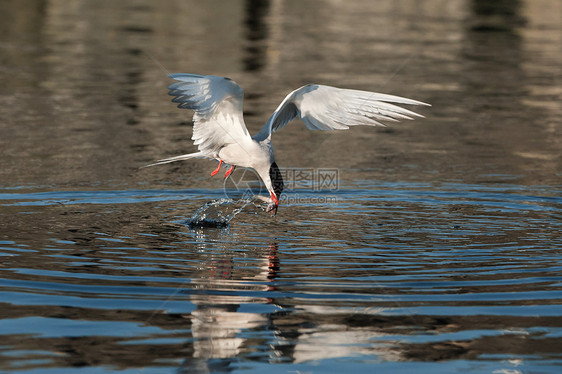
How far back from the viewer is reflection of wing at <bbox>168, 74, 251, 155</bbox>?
28.9 ft

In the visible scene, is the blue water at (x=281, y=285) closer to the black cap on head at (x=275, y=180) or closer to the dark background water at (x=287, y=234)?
the dark background water at (x=287, y=234)

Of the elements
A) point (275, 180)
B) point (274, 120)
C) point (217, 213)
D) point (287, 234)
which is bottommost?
point (287, 234)

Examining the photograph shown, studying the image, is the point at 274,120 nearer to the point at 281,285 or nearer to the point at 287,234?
the point at 287,234

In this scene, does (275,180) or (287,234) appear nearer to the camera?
(287,234)

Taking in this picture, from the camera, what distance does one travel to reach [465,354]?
6.14 metres

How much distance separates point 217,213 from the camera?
34.2 ft

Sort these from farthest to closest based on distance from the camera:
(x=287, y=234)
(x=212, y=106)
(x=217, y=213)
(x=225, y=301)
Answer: (x=217, y=213)
(x=287, y=234)
(x=212, y=106)
(x=225, y=301)

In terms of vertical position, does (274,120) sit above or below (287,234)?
above

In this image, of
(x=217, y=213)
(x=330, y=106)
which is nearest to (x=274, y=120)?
(x=330, y=106)

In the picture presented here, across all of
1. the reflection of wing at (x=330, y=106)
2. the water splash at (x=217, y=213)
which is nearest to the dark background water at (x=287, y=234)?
the water splash at (x=217, y=213)

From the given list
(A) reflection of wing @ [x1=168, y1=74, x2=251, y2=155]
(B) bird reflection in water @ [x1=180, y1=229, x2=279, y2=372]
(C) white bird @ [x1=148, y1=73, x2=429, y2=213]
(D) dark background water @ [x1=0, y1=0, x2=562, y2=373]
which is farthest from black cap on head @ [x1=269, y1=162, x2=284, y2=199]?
(B) bird reflection in water @ [x1=180, y1=229, x2=279, y2=372]

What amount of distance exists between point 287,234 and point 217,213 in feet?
4.14

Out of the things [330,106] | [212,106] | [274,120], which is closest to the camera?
[212,106]

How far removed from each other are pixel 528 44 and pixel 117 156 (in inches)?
769
